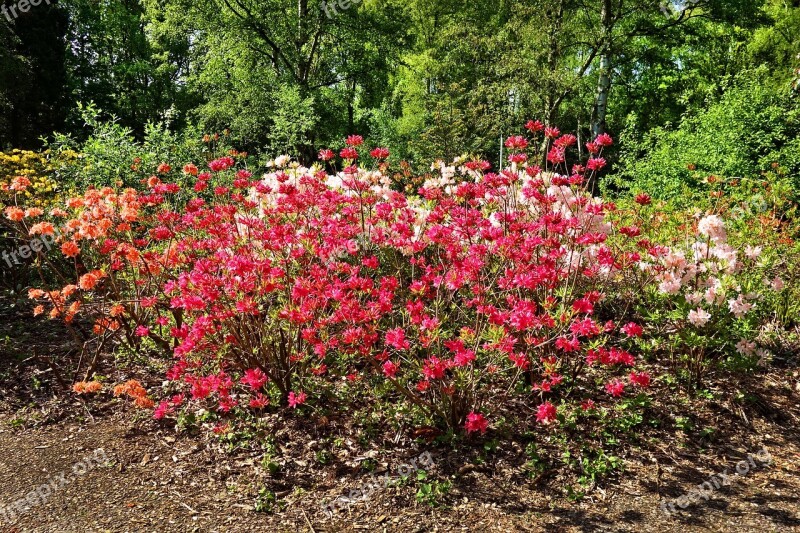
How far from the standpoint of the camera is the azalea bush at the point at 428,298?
289cm

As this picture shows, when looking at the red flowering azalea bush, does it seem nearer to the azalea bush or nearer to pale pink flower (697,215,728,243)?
the azalea bush

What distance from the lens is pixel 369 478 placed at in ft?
9.52

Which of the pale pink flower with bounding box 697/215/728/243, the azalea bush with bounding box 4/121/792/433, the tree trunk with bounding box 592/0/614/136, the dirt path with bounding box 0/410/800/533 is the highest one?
the tree trunk with bounding box 592/0/614/136

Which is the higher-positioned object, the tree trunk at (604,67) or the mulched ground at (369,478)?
the tree trunk at (604,67)

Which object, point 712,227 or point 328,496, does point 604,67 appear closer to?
point 712,227

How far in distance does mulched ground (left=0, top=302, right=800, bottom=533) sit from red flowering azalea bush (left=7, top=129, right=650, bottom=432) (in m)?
0.31

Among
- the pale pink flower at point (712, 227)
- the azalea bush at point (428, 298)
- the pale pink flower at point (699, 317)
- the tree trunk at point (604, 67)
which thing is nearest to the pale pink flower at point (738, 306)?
the azalea bush at point (428, 298)

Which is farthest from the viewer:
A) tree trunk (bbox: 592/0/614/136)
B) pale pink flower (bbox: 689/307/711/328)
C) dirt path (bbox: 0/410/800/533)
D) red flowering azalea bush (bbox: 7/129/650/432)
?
tree trunk (bbox: 592/0/614/136)

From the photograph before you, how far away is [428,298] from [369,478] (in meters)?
1.19

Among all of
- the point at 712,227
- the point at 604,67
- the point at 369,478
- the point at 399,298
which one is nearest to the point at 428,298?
the point at 399,298

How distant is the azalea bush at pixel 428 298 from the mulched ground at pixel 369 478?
28 centimetres

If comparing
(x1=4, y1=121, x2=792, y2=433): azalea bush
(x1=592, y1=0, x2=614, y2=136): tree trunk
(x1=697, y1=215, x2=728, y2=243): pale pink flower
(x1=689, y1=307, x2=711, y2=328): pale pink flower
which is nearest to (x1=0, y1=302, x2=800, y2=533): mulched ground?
(x1=4, y1=121, x2=792, y2=433): azalea bush

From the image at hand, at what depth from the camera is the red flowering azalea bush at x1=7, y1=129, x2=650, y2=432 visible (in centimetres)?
286

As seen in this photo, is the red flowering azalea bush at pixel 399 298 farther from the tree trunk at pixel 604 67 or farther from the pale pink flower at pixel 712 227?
the tree trunk at pixel 604 67
